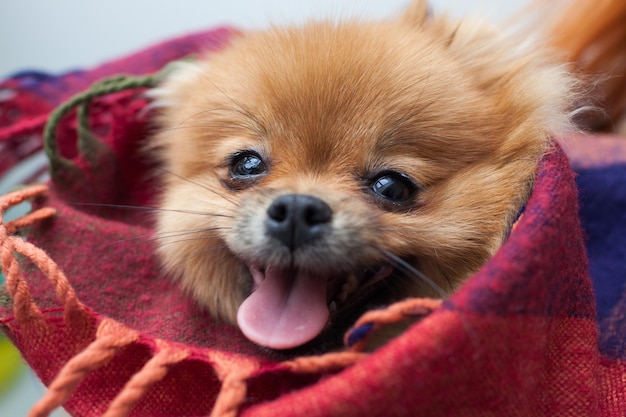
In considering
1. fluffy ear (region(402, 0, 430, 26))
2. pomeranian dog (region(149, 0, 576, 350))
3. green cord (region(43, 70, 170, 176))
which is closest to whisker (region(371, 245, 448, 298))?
pomeranian dog (region(149, 0, 576, 350))

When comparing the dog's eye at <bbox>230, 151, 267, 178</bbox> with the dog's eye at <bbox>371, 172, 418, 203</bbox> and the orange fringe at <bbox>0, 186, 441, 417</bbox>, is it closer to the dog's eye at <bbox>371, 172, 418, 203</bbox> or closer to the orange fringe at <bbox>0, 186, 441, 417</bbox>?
the dog's eye at <bbox>371, 172, 418, 203</bbox>

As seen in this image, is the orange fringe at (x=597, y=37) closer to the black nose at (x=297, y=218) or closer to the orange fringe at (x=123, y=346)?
the black nose at (x=297, y=218)

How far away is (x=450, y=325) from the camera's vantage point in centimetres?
64

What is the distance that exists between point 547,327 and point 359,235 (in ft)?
1.00

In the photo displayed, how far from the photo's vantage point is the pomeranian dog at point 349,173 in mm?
905

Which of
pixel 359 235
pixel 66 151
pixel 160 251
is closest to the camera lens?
pixel 359 235

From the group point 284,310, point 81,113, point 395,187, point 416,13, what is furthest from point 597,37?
point 81,113

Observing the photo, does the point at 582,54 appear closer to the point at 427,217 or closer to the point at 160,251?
the point at 427,217

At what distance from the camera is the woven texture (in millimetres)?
649

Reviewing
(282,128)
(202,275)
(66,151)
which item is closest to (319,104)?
(282,128)

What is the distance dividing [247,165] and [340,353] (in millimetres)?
460

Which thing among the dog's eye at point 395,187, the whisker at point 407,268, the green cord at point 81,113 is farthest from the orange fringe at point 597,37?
the green cord at point 81,113

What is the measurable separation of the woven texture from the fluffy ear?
480 mm

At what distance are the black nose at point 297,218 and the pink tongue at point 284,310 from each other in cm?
10
